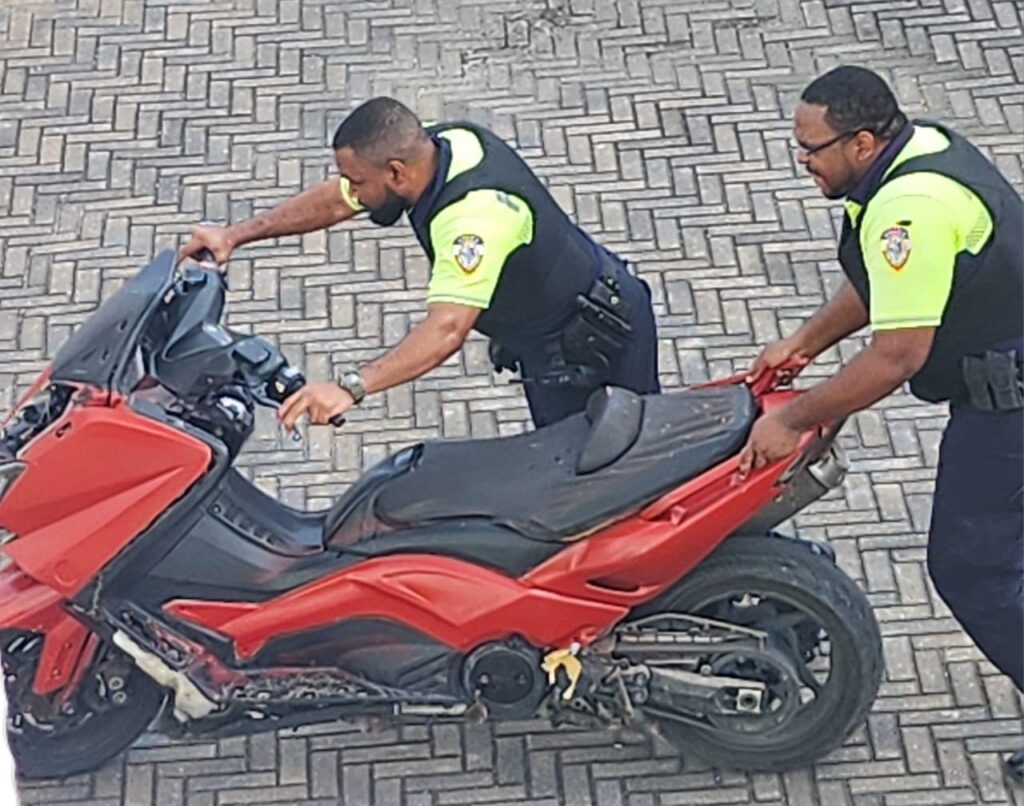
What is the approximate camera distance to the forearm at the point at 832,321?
421 centimetres

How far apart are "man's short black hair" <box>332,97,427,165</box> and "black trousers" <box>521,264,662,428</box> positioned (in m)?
0.76

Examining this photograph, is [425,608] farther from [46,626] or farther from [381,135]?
[381,135]

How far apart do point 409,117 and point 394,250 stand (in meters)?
2.19

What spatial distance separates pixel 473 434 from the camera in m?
5.52

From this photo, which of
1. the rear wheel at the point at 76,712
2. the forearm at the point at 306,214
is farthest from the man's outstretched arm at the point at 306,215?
the rear wheel at the point at 76,712

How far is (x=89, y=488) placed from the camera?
12.8ft

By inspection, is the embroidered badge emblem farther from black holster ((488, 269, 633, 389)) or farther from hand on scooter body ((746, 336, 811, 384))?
black holster ((488, 269, 633, 389))

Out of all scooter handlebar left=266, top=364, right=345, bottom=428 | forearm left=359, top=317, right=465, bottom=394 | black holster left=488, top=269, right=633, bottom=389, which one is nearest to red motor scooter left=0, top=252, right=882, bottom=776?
scooter handlebar left=266, top=364, right=345, bottom=428

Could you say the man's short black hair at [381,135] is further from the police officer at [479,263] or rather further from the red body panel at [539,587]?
the red body panel at [539,587]

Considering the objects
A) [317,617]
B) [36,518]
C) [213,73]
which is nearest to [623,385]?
[317,617]

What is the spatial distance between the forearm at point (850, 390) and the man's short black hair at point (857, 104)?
0.47 metres

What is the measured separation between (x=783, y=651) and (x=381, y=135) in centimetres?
147

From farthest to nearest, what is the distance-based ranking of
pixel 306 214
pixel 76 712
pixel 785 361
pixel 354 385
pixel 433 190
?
pixel 306 214, pixel 76 712, pixel 785 361, pixel 433 190, pixel 354 385

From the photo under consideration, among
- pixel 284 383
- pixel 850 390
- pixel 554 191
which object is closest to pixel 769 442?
pixel 850 390
